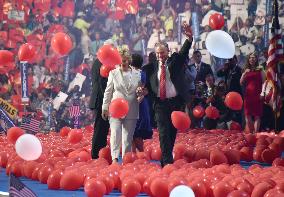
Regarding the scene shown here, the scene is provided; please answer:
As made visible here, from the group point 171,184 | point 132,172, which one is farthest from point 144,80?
point 171,184

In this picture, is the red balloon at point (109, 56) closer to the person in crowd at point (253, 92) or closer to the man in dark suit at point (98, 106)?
the man in dark suit at point (98, 106)

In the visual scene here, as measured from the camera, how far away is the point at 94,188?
7746mm

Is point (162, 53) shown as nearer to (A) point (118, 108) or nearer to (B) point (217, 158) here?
(A) point (118, 108)

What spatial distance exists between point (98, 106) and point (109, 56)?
3.72 ft

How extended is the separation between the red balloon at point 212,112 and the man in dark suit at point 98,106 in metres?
5.26

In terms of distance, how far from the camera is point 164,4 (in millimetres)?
17609

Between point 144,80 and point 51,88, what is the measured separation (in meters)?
8.03

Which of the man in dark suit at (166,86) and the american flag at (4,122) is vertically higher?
the man in dark suit at (166,86)

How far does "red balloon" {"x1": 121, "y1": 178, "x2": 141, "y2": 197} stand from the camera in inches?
309

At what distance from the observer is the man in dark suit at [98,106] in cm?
1038

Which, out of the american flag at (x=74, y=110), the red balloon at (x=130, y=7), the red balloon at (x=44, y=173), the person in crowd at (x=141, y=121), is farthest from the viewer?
the red balloon at (x=130, y=7)

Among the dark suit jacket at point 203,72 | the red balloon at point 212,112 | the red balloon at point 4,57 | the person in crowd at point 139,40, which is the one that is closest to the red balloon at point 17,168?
the red balloon at point 4,57

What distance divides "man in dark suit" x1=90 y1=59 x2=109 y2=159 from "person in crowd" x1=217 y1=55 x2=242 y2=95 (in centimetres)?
554

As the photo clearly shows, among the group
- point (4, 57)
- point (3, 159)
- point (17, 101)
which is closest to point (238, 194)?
point (3, 159)
